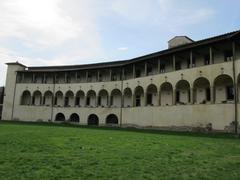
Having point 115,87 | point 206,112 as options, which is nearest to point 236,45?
point 206,112

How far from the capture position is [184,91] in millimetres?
36094

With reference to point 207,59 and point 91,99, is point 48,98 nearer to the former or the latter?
point 91,99

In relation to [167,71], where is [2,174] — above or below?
below

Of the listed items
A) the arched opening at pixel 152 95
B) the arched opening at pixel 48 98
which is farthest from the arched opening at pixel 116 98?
the arched opening at pixel 48 98

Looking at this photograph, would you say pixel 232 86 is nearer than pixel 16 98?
Yes

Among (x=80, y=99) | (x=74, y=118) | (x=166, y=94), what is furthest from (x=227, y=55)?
(x=74, y=118)

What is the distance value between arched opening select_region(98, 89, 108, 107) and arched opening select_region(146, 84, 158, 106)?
9796mm

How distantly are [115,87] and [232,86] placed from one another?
20068 mm

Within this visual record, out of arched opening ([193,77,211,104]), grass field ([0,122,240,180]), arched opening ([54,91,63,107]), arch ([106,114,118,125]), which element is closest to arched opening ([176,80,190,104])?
arched opening ([193,77,211,104])

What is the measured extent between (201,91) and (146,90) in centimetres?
851

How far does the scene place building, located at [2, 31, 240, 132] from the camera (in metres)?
29.9

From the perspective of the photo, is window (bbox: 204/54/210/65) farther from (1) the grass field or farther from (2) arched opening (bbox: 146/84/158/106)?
(1) the grass field

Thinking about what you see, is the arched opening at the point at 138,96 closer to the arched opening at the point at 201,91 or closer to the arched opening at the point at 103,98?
the arched opening at the point at 103,98

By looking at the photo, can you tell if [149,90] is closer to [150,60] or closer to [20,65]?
[150,60]
